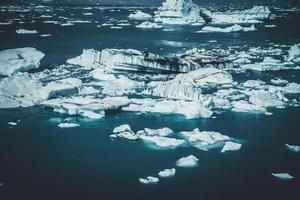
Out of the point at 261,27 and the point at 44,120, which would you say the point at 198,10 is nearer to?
the point at 261,27

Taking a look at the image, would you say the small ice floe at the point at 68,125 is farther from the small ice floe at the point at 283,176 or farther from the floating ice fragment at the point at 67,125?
the small ice floe at the point at 283,176

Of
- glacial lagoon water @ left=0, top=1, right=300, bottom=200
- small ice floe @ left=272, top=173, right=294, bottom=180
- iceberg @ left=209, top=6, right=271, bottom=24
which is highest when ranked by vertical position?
iceberg @ left=209, top=6, right=271, bottom=24

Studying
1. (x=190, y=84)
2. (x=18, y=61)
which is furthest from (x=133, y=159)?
(x=18, y=61)

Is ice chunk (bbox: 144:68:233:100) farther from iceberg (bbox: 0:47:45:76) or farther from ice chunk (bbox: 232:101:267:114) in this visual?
iceberg (bbox: 0:47:45:76)

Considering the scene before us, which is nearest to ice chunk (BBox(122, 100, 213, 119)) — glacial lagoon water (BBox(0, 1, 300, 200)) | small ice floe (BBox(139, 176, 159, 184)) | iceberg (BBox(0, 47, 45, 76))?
glacial lagoon water (BBox(0, 1, 300, 200))

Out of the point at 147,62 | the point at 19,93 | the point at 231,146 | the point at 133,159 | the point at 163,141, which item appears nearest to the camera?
the point at 133,159

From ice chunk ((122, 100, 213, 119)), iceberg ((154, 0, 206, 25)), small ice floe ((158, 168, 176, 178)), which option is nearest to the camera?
small ice floe ((158, 168, 176, 178))

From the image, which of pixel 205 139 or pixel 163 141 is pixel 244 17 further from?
pixel 163 141
